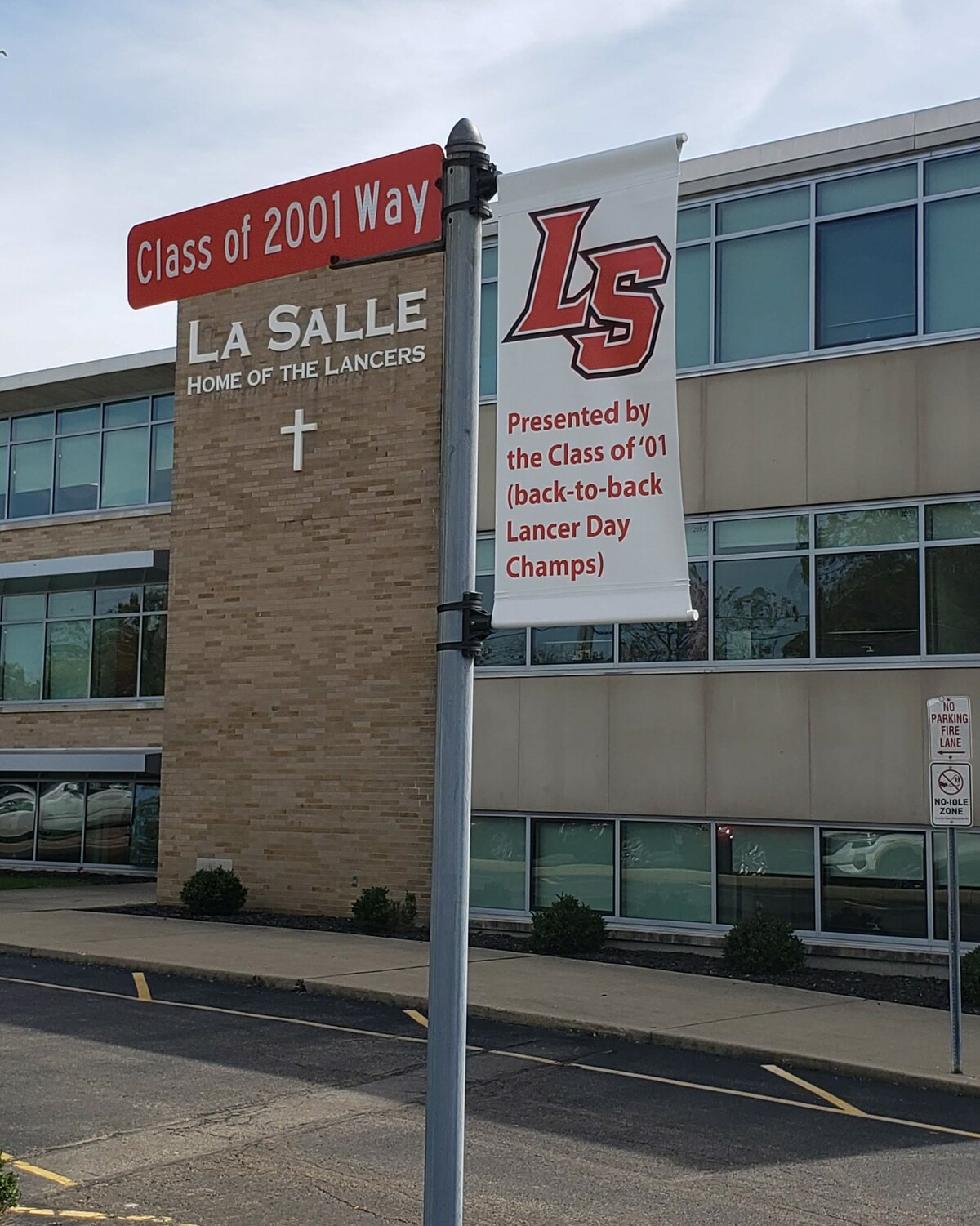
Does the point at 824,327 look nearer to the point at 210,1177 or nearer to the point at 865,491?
the point at 865,491

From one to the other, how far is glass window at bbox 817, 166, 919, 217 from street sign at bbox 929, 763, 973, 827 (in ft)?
27.0

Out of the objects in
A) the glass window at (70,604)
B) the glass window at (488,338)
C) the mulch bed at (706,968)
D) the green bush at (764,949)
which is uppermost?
the glass window at (488,338)

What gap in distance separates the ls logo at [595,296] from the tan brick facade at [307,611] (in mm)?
15202

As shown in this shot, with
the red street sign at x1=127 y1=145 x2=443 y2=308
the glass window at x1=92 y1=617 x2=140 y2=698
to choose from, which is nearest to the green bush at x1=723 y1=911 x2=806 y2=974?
the red street sign at x1=127 y1=145 x2=443 y2=308

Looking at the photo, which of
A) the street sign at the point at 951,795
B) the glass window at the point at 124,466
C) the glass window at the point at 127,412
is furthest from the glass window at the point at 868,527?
the glass window at the point at 127,412

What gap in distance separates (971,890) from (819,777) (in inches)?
80.5

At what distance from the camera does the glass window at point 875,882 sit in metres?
16.7

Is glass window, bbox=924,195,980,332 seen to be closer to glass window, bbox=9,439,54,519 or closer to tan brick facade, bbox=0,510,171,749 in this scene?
tan brick facade, bbox=0,510,171,749

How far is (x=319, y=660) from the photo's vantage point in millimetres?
21219

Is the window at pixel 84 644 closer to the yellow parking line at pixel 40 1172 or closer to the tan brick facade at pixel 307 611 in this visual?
the tan brick facade at pixel 307 611

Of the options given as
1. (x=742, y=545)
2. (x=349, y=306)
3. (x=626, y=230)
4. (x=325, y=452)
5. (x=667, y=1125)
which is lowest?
(x=667, y=1125)

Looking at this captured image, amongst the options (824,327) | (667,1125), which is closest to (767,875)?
(824,327)

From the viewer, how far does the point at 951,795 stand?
11.7 meters

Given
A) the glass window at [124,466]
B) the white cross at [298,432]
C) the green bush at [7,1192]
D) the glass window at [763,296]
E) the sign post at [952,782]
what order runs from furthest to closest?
the glass window at [124,466] < the white cross at [298,432] < the glass window at [763,296] < the sign post at [952,782] < the green bush at [7,1192]
